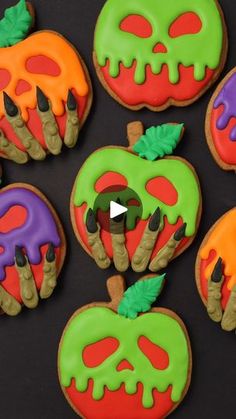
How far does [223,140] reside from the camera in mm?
1056

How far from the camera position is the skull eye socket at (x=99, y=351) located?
3.60 ft

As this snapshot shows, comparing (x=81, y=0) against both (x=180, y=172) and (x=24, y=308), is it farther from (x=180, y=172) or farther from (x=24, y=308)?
(x=24, y=308)

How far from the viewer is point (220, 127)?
105 cm

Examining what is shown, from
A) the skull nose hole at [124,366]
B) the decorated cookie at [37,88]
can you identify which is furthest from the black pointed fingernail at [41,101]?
the skull nose hole at [124,366]

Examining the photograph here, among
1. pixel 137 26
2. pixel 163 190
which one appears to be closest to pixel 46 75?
pixel 137 26

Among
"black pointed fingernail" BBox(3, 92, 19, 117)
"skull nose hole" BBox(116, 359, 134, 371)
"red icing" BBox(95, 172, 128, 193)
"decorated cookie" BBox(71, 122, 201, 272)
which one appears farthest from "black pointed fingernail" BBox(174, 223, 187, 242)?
"black pointed fingernail" BBox(3, 92, 19, 117)

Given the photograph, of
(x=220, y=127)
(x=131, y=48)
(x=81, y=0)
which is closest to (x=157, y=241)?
(x=220, y=127)

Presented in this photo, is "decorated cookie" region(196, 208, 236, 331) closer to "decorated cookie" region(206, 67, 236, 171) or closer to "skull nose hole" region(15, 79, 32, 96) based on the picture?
"decorated cookie" region(206, 67, 236, 171)

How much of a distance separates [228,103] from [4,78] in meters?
0.39

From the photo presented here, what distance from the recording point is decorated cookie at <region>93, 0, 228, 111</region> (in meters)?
1.06

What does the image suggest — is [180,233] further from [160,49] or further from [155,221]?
[160,49]

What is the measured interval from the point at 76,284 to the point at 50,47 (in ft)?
1.35

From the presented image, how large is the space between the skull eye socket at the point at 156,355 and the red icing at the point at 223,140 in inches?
12.9

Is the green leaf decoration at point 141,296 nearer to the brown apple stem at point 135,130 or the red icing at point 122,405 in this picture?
the red icing at point 122,405
